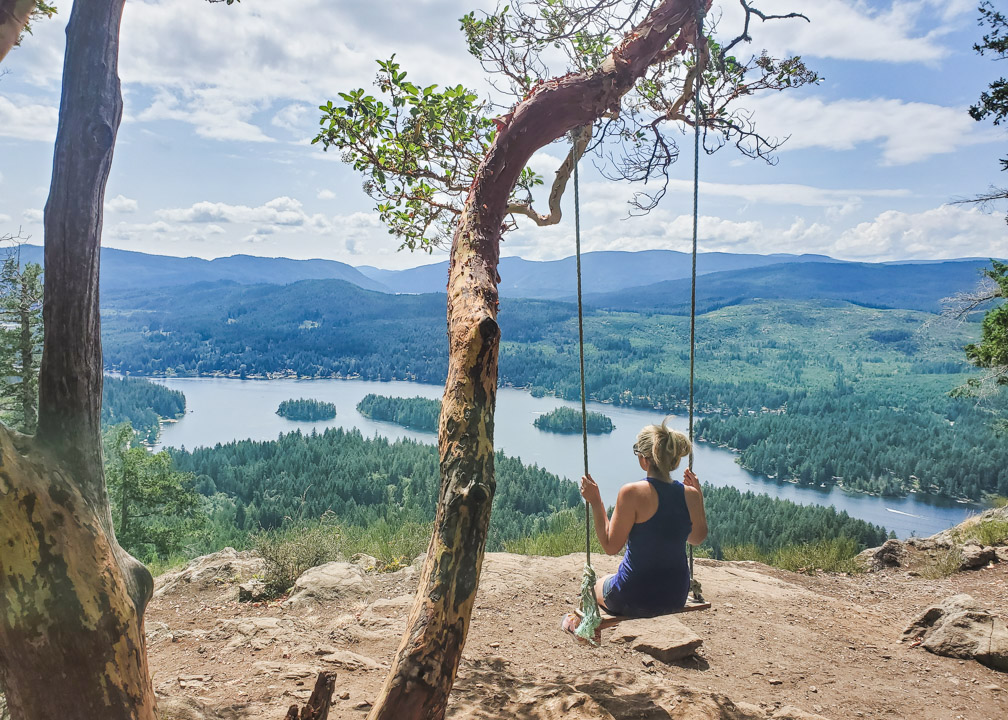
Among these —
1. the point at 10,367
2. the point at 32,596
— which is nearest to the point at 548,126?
the point at 32,596

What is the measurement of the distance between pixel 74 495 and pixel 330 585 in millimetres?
3368

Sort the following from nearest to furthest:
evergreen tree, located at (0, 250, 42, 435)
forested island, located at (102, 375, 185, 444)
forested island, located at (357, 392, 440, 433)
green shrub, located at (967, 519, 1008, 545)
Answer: green shrub, located at (967, 519, 1008, 545) → evergreen tree, located at (0, 250, 42, 435) → forested island, located at (102, 375, 185, 444) → forested island, located at (357, 392, 440, 433)

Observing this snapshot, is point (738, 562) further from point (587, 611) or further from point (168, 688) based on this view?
point (168, 688)

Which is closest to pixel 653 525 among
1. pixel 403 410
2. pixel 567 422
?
pixel 567 422

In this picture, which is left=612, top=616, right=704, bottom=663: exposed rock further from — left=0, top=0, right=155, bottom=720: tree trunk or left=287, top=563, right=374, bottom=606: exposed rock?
left=0, top=0, right=155, bottom=720: tree trunk

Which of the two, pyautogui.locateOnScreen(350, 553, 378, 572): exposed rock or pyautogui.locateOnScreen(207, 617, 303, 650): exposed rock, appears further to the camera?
pyautogui.locateOnScreen(350, 553, 378, 572): exposed rock

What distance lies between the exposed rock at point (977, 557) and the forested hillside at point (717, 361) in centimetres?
1855

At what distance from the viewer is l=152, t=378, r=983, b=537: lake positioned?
2417 cm

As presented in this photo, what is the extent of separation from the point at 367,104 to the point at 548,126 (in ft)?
6.35

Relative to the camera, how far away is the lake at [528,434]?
952 inches

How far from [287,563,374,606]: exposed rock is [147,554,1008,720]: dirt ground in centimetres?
7

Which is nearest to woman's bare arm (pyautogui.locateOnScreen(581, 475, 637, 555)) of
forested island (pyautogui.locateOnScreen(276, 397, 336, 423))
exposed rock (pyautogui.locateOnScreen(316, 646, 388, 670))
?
exposed rock (pyautogui.locateOnScreen(316, 646, 388, 670))

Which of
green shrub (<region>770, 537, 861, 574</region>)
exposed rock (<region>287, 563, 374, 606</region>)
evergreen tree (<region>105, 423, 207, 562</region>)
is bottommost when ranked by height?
evergreen tree (<region>105, 423, 207, 562</region>)

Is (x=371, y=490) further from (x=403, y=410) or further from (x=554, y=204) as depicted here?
(x=554, y=204)
